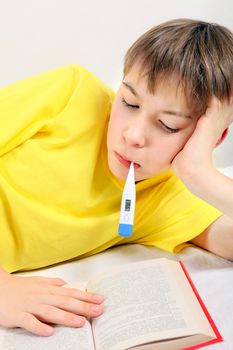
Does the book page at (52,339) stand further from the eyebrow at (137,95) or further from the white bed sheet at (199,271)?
the eyebrow at (137,95)

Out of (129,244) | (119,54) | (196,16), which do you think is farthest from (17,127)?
(196,16)

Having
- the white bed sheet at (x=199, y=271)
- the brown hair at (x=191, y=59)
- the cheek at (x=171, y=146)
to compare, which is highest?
the brown hair at (x=191, y=59)

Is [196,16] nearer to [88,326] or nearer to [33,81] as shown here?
[33,81]

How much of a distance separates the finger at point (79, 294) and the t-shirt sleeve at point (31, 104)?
294 millimetres

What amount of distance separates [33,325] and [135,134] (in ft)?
1.10

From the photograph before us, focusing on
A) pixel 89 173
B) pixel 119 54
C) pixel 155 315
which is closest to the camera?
pixel 155 315

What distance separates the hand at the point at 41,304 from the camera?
0.68 metres

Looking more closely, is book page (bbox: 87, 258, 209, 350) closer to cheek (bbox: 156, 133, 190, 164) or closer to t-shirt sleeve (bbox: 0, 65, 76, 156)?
cheek (bbox: 156, 133, 190, 164)

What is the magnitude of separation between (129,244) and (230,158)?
772mm

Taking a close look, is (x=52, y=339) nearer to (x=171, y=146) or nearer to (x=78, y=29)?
(x=171, y=146)

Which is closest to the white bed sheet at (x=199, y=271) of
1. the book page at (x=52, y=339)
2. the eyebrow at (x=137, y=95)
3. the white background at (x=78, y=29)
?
the book page at (x=52, y=339)

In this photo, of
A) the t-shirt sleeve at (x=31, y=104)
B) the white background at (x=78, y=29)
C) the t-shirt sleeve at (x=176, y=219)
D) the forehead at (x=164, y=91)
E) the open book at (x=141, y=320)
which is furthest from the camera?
the white background at (x=78, y=29)

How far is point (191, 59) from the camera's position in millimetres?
794

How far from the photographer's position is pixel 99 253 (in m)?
1.01
